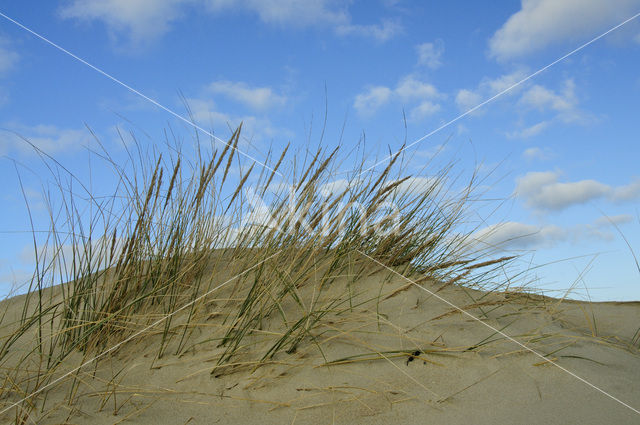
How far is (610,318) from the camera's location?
3443mm

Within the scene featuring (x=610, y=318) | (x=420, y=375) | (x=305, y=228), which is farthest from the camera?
(x=610, y=318)

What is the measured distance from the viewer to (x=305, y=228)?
2744 millimetres

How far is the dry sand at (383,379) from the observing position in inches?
72.7

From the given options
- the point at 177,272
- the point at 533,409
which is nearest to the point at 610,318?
the point at 533,409

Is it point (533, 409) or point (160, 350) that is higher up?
point (160, 350)

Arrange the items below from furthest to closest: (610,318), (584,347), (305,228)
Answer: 1. (610,318)
2. (305,228)
3. (584,347)

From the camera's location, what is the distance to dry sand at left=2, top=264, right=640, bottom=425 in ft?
Answer: 6.06

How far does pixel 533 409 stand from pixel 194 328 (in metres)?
1.54

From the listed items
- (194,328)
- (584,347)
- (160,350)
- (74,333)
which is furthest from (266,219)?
(584,347)

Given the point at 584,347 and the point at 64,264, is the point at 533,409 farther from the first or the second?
the point at 64,264

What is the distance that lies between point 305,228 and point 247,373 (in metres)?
0.91

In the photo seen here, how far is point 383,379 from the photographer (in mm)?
1998

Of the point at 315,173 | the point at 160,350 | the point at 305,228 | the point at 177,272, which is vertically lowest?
the point at 160,350

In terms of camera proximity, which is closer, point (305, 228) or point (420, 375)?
point (420, 375)
